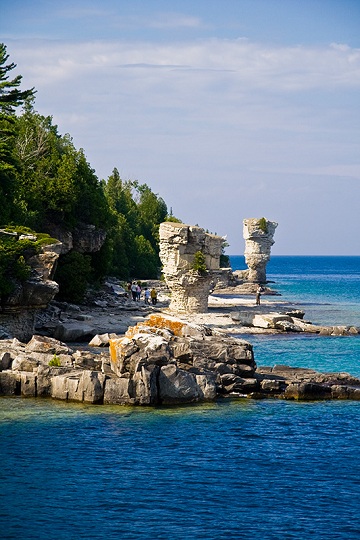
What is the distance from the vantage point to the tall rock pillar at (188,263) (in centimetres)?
5916

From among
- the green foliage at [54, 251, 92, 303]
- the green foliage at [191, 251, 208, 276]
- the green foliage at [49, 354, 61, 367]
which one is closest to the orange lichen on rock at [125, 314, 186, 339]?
the green foliage at [49, 354, 61, 367]

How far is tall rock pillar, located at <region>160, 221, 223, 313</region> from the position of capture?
59156 millimetres

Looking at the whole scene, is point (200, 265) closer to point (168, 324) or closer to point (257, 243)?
point (168, 324)

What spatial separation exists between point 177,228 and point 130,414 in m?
32.7

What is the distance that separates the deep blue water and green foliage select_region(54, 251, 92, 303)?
2666 cm

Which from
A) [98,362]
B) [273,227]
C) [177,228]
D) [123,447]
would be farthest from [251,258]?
[123,447]

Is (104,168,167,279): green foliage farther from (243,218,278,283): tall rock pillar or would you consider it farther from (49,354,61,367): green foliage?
(49,354,61,367): green foliage

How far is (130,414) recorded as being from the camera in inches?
1080

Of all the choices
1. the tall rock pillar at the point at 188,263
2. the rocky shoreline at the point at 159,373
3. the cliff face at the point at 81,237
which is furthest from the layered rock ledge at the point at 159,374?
the tall rock pillar at the point at 188,263

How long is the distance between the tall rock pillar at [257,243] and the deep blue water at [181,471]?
7200 centimetres

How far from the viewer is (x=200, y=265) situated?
59.2m

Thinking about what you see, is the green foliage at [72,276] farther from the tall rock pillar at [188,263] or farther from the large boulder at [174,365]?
the large boulder at [174,365]

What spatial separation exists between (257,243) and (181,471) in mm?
82364

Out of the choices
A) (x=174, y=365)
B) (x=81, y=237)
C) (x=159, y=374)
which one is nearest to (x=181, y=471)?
(x=159, y=374)
